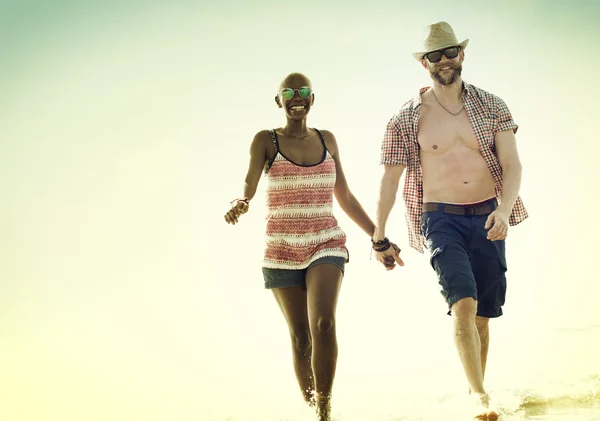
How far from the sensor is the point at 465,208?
6504 mm

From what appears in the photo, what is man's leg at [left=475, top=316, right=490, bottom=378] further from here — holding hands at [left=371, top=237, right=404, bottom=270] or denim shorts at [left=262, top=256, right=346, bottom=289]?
denim shorts at [left=262, top=256, right=346, bottom=289]

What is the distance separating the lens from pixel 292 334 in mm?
6480

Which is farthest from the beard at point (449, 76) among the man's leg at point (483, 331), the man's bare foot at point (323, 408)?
the man's bare foot at point (323, 408)

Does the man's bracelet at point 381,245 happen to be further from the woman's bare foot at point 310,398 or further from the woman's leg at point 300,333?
the woman's bare foot at point 310,398

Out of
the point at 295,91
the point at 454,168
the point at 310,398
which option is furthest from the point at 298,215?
the point at 310,398

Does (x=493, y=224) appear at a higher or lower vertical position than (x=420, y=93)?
lower

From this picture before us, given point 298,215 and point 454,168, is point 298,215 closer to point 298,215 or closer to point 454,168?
point 298,215

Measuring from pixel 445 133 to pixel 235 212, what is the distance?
5.61ft

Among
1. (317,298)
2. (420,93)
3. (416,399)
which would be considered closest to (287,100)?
(420,93)

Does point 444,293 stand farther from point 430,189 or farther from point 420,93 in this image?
point 420,93

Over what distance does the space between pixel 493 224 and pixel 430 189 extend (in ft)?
2.08

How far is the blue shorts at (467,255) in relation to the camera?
6.16 meters

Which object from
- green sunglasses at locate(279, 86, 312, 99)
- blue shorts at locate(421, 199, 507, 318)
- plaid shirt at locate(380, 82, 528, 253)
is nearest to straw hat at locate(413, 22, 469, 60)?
plaid shirt at locate(380, 82, 528, 253)

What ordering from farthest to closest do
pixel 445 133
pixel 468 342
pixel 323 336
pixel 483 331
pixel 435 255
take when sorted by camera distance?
pixel 483 331, pixel 445 133, pixel 435 255, pixel 323 336, pixel 468 342
